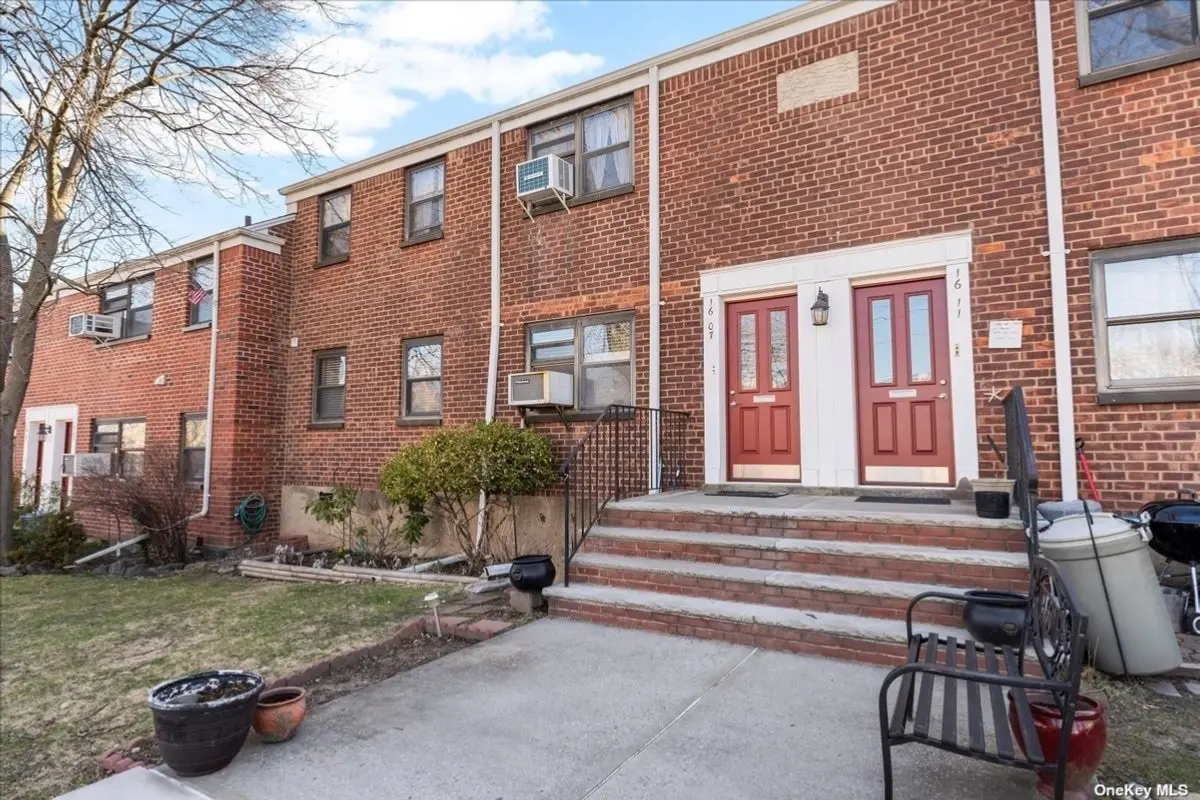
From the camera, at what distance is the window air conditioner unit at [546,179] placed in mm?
7836

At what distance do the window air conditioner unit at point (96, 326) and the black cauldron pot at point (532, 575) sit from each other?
434 inches

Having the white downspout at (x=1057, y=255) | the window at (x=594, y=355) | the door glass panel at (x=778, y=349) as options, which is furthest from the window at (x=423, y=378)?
the white downspout at (x=1057, y=255)

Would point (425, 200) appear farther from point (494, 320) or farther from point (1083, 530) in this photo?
point (1083, 530)

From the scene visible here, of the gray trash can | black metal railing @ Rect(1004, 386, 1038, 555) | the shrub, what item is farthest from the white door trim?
the gray trash can

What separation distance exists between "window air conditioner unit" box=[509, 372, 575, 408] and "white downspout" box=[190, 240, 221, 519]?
18.1ft

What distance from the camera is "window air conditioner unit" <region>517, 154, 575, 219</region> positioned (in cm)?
784

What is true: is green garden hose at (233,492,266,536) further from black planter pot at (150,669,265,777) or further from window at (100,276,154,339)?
black planter pot at (150,669,265,777)

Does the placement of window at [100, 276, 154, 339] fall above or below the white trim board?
above

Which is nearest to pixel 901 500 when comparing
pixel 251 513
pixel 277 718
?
pixel 277 718

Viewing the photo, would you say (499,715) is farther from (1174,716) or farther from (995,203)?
(995,203)

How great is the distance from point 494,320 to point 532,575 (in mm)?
4154

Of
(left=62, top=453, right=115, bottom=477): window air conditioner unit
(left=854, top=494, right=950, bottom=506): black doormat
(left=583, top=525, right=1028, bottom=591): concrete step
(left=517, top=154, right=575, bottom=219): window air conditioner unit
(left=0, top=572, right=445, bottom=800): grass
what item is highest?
(left=517, top=154, right=575, bottom=219): window air conditioner unit

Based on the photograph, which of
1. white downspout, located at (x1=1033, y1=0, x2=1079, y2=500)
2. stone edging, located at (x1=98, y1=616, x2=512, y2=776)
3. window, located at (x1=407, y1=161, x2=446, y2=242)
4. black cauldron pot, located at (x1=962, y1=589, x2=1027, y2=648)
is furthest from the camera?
window, located at (x1=407, y1=161, x2=446, y2=242)

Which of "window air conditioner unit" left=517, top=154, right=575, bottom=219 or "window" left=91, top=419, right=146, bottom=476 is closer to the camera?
"window air conditioner unit" left=517, top=154, right=575, bottom=219
